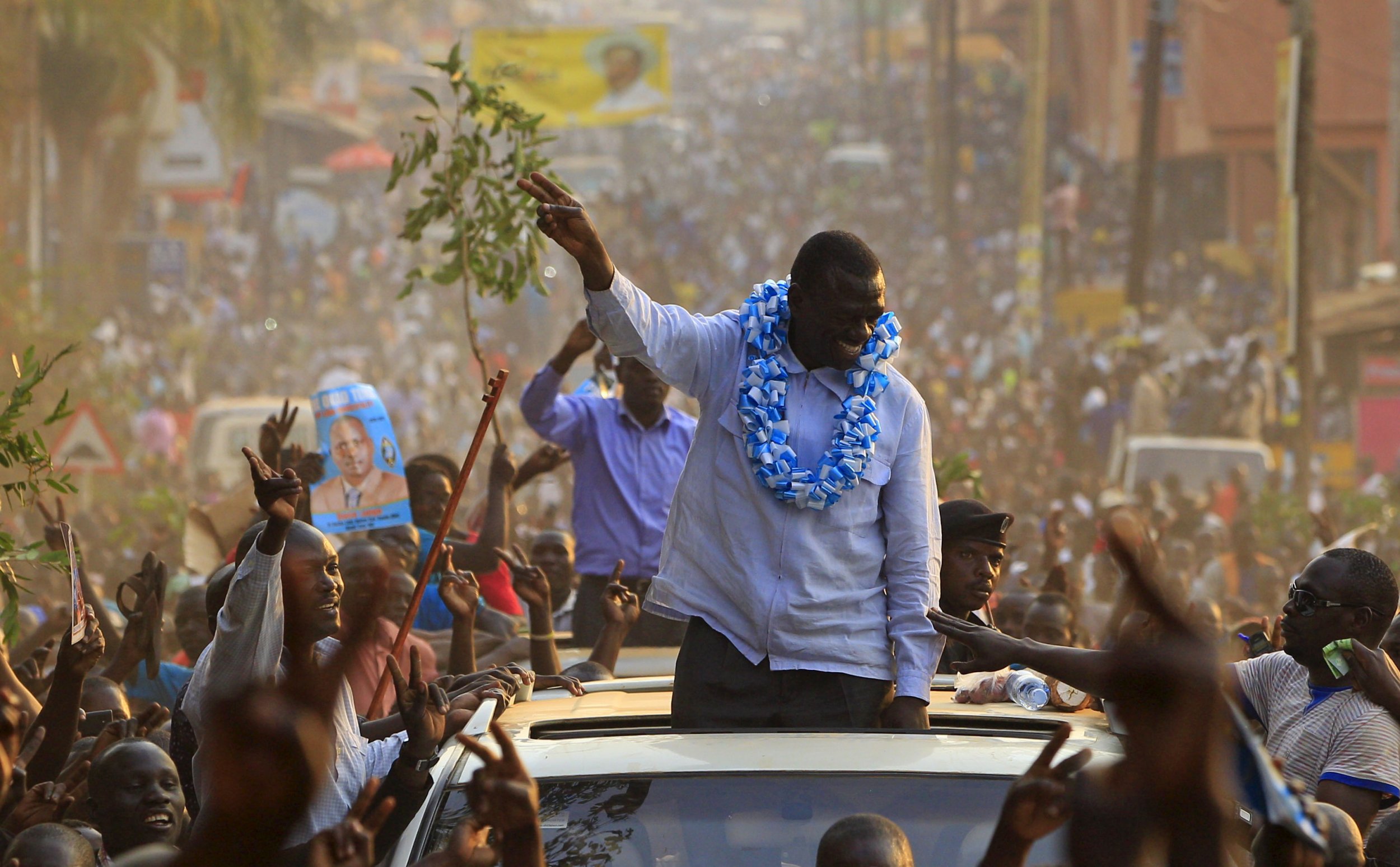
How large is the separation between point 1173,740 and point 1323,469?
19156 mm

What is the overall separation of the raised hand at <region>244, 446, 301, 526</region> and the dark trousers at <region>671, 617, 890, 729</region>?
3.29ft

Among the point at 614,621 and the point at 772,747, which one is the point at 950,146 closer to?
the point at 614,621

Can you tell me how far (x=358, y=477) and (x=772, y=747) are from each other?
14.1 feet

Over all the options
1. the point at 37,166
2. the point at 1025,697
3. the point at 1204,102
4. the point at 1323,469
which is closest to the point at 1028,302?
the point at 1323,469

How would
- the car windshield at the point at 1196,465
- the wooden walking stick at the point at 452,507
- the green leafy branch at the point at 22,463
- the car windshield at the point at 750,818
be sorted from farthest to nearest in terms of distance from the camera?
the car windshield at the point at 1196,465
the green leafy branch at the point at 22,463
the wooden walking stick at the point at 452,507
the car windshield at the point at 750,818

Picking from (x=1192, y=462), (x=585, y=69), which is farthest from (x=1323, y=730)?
(x=585, y=69)

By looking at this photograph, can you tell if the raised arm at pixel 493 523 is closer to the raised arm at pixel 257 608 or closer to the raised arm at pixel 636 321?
the raised arm at pixel 636 321

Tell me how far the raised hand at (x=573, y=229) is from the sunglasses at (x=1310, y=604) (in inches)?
77.6

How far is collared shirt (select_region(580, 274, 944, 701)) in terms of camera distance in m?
4.36

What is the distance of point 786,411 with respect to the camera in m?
4.53

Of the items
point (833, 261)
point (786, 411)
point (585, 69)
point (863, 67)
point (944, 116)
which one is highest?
point (863, 67)

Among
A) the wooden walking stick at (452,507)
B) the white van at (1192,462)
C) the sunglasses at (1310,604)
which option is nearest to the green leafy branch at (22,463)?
the wooden walking stick at (452,507)

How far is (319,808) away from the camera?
397 cm

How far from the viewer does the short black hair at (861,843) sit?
3.22 meters
